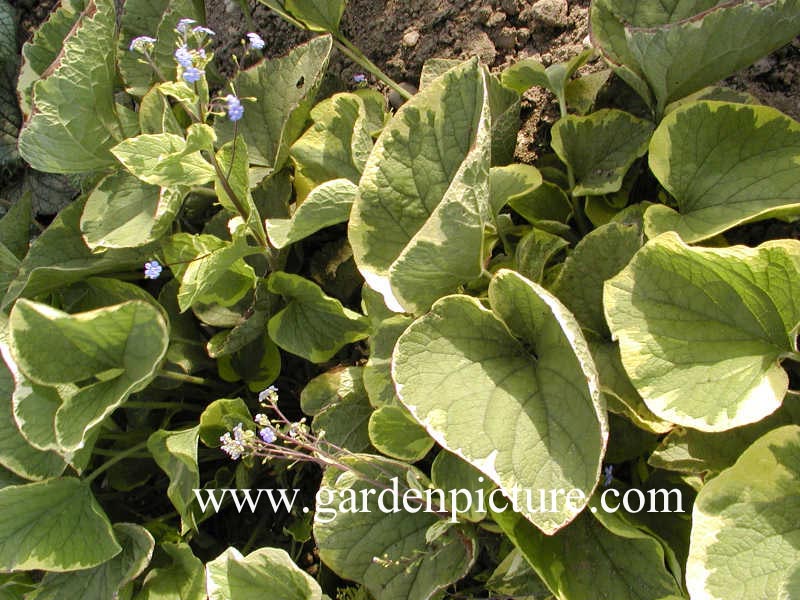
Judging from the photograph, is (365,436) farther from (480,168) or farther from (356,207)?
(480,168)

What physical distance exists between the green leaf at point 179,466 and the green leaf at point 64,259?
351 millimetres

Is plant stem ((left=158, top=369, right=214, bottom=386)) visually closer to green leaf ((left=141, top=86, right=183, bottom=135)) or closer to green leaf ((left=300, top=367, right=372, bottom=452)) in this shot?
green leaf ((left=300, top=367, right=372, bottom=452))

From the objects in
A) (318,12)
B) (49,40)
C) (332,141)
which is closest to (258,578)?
(332,141)

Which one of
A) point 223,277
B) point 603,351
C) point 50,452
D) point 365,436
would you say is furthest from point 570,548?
point 50,452

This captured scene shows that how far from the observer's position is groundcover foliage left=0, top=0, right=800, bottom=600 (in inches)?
39.4

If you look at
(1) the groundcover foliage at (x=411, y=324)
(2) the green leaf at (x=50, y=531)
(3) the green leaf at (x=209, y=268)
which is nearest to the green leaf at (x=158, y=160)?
Result: (1) the groundcover foliage at (x=411, y=324)

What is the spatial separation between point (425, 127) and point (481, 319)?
0.29m

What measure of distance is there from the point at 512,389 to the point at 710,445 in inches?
11.4

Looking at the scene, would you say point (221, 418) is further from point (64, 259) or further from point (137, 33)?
point (137, 33)

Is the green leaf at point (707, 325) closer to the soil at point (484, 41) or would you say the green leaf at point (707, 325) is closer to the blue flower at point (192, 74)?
the soil at point (484, 41)

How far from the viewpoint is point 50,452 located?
54.0 inches

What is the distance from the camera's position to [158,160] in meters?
1.18

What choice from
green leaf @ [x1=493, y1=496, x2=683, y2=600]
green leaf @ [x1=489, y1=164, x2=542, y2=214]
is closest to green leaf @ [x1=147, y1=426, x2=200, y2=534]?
green leaf @ [x1=493, y1=496, x2=683, y2=600]

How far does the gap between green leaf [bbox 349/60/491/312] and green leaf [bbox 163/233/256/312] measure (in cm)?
21
